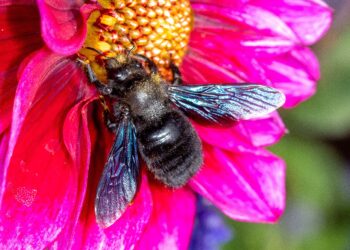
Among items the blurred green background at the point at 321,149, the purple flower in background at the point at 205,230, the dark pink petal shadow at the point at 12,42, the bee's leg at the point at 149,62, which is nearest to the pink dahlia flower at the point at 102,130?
the dark pink petal shadow at the point at 12,42

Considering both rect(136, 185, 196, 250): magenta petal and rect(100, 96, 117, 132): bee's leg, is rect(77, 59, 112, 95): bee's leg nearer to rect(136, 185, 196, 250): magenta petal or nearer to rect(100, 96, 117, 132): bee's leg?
rect(100, 96, 117, 132): bee's leg

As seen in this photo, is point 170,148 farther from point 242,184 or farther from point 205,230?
point 205,230

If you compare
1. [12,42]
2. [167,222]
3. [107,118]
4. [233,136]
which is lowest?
[167,222]

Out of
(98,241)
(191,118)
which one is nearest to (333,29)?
(191,118)

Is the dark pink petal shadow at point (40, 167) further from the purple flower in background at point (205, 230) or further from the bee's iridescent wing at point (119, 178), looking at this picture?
the purple flower in background at point (205, 230)

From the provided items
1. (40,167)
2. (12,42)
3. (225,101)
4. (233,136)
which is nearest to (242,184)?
(233,136)

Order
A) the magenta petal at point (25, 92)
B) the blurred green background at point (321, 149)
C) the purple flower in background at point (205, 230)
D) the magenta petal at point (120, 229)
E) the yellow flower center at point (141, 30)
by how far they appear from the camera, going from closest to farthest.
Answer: the magenta petal at point (25, 92) → the magenta petal at point (120, 229) → the yellow flower center at point (141, 30) → the purple flower in background at point (205, 230) → the blurred green background at point (321, 149)

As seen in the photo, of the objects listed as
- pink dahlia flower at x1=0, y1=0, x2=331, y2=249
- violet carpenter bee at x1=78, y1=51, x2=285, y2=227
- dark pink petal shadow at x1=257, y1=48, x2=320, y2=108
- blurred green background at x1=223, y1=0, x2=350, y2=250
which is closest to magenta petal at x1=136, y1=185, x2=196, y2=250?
pink dahlia flower at x1=0, y1=0, x2=331, y2=249
